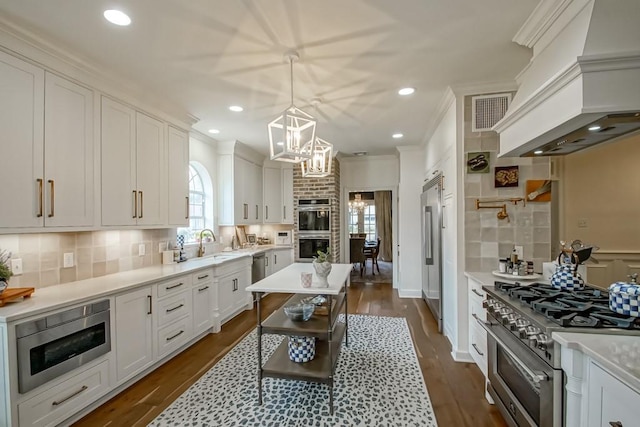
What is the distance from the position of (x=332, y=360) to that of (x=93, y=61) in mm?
3067

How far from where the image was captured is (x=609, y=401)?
3.56ft

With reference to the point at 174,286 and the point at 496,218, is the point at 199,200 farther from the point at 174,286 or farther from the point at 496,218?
the point at 496,218

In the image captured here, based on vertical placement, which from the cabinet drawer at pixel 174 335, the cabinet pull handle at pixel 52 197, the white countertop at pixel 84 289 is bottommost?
the cabinet drawer at pixel 174 335

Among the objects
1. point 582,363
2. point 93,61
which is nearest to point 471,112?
point 582,363

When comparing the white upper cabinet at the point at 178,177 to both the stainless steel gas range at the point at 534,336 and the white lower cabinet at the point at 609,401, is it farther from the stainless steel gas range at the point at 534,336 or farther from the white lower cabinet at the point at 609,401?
the white lower cabinet at the point at 609,401

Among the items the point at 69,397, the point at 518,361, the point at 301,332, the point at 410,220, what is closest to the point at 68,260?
the point at 69,397

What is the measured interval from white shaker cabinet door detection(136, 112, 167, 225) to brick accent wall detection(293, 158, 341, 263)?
2.99 metres

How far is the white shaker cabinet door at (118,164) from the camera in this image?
2.56 meters

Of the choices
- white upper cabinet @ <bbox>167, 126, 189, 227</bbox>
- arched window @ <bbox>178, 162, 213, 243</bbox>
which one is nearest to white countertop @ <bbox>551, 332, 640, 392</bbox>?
white upper cabinet @ <bbox>167, 126, 189, 227</bbox>

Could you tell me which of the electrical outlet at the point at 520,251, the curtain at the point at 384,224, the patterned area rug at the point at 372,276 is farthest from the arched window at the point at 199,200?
the curtain at the point at 384,224

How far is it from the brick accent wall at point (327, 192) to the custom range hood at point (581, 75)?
3.90 metres

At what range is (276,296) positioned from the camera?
548cm

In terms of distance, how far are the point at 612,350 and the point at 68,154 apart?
11.4ft

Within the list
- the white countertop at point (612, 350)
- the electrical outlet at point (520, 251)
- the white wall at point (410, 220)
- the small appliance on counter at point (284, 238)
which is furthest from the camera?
the small appliance on counter at point (284, 238)
